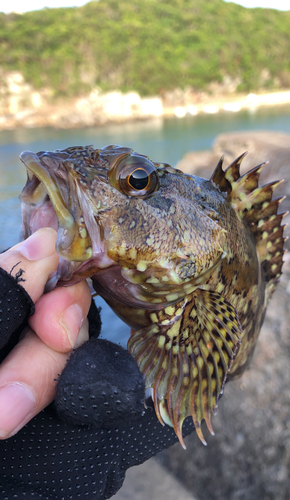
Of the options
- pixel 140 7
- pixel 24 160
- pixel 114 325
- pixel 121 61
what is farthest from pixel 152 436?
pixel 140 7

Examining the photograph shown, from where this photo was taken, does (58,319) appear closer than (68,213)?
No

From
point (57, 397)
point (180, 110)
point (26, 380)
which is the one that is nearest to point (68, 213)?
point (26, 380)

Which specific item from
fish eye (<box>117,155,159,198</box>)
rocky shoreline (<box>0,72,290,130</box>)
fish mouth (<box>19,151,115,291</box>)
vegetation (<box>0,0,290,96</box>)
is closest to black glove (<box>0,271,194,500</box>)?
fish mouth (<box>19,151,115,291</box>)

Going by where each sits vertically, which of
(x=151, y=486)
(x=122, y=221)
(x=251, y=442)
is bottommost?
(x=151, y=486)

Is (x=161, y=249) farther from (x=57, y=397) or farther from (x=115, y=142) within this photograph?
(x=115, y=142)

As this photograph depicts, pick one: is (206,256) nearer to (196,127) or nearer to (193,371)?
(193,371)
